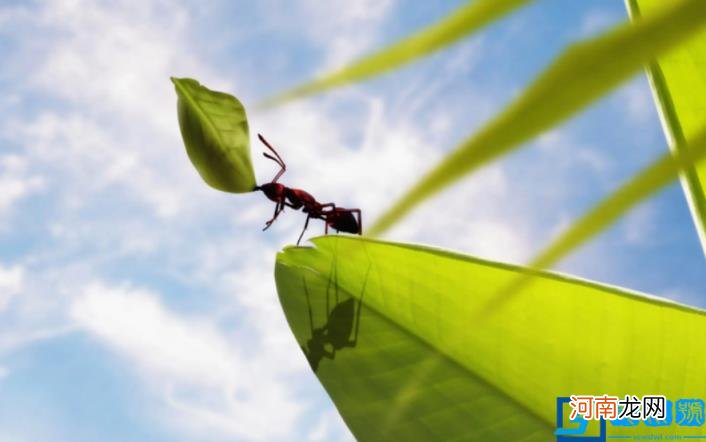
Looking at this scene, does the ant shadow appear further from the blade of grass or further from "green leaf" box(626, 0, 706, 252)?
the blade of grass

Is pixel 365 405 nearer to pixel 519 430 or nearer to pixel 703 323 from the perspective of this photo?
pixel 519 430

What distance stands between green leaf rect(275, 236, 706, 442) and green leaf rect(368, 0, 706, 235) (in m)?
0.40

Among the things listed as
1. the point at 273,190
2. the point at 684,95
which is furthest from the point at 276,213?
the point at 684,95

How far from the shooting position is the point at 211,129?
0.42 metres

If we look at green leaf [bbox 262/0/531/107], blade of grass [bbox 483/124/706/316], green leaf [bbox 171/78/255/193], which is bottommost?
blade of grass [bbox 483/124/706/316]

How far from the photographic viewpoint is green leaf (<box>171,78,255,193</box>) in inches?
16.2

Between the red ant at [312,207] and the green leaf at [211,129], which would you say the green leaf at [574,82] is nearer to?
the green leaf at [211,129]

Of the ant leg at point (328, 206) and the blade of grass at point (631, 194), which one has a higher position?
the ant leg at point (328, 206)

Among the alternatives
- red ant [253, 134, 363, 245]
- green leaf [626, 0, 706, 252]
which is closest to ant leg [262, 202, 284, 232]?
red ant [253, 134, 363, 245]

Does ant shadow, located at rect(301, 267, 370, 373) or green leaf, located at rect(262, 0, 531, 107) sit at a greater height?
ant shadow, located at rect(301, 267, 370, 373)

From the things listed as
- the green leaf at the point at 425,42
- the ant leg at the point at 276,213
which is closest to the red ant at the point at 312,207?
the ant leg at the point at 276,213

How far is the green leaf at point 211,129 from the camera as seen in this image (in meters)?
0.41

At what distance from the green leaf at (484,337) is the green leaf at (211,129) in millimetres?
97

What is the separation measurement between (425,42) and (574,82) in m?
0.02
